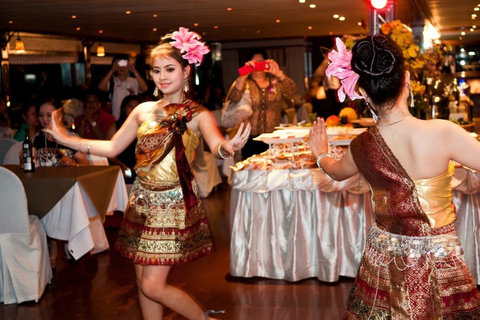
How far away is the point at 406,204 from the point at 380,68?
0.44m

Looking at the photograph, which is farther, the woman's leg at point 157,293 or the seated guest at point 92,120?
the seated guest at point 92,120

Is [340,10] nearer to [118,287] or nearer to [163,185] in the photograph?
[118,287]

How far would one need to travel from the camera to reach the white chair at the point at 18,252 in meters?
4.39

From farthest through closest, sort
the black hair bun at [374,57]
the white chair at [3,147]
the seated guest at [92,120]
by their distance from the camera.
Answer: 1. the seated guest at [92,120]
2. the white chair at [3,147]
3. the black hair bun at [374,57]

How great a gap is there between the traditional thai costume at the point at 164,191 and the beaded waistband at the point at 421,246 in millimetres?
1143

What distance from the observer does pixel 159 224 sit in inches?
128

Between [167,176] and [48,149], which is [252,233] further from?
[48,149]

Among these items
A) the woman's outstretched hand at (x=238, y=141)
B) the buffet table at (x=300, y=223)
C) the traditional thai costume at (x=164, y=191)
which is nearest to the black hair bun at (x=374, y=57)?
the woman's outstretched hand at (x=238, y=141)

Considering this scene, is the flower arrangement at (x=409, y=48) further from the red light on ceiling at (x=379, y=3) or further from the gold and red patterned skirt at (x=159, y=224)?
the gold and red patterned skirt at (x=159, y=224)

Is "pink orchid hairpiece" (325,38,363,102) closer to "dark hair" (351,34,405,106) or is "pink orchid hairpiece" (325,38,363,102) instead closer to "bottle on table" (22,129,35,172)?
"dark hair" (351,34,405,106)

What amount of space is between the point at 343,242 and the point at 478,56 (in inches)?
459

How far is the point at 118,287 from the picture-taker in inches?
193

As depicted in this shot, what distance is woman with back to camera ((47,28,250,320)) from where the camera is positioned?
323cm

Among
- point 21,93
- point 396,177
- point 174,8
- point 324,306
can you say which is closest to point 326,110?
point 174,8
